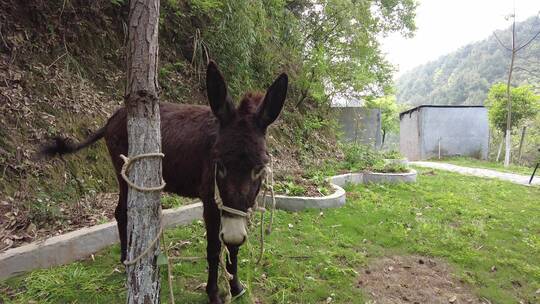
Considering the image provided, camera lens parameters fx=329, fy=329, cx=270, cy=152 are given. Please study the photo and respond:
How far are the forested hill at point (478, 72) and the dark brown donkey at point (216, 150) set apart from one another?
137ft

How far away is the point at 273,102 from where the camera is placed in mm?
2227

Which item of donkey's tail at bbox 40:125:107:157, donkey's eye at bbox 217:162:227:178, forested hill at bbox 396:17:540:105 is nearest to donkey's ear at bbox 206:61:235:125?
donkey's eye at bbox 217:162:227:178

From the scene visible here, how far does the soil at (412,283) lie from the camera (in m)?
3.18

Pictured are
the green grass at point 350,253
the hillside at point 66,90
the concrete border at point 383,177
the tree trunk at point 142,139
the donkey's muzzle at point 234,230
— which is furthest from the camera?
the concrete border at point 383,177

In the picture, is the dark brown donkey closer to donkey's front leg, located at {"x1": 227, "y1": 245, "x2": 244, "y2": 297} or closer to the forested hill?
donkey's front leg, located at {"x1": 227, "y1": 245, "x2": 244, "y2": 297}

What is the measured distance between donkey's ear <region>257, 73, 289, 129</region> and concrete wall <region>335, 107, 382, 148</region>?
990 cm

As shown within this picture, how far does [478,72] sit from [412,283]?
54.0m

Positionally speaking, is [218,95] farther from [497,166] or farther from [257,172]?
[497,166]

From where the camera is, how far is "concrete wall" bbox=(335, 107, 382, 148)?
41.6ft

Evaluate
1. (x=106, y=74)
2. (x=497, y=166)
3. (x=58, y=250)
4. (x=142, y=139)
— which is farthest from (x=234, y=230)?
(x=497, y=166)

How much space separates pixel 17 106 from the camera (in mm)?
3971

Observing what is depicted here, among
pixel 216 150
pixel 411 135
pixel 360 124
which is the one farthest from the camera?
pixel 411 135

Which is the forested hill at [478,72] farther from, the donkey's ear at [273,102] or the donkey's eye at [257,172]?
the donkey's eye at [257,172]

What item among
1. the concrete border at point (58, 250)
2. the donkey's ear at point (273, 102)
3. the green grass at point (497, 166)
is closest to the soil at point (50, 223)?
the concrete border at point (58, 250)
